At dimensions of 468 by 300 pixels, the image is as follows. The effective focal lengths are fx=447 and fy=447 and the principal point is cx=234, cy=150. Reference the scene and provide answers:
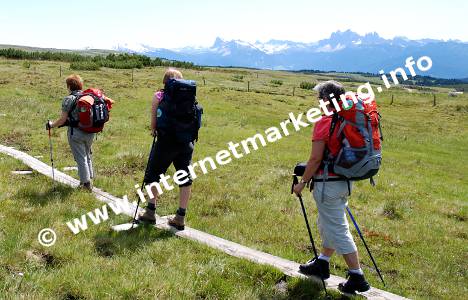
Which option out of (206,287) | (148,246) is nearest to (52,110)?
(148,246)

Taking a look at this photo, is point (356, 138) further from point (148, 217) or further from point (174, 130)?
point (148, 217)

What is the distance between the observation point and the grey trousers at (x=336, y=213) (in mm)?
6516

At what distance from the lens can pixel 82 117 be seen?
10.9m

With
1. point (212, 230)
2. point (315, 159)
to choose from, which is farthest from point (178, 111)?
point (315, 159)

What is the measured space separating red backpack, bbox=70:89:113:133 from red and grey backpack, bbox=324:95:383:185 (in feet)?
21.9

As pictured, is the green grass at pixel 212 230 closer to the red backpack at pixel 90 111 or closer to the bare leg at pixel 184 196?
the bare leg at pixel 184 196

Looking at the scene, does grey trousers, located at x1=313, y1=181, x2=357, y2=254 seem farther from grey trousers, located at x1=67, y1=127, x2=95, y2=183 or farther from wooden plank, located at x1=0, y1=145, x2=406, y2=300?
grey trousers, located at x1=67, y1=127, x2=95, y2=183

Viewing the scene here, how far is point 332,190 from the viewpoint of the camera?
6500 mm

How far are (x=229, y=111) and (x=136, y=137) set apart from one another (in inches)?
694

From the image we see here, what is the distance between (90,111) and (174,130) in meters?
3.39

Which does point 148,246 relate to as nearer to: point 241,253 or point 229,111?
point 241,253

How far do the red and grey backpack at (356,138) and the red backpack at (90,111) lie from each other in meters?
6.66

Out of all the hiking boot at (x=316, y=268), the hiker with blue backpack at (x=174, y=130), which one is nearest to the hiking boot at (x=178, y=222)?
the hiker with blue backpack at (x=174, y=130)

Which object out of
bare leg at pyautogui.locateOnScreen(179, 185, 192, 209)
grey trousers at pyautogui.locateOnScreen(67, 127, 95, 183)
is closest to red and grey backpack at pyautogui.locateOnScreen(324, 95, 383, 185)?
bare leg at pyautogui.locateOnScreen(179, 185, 192, 209)
